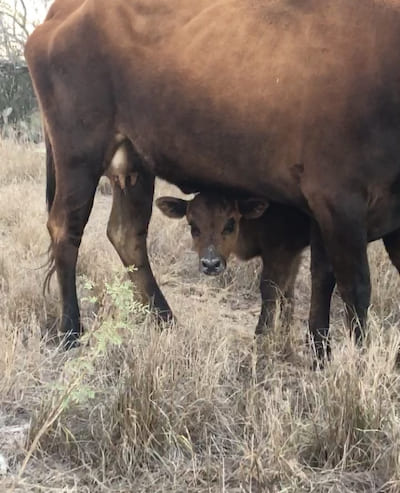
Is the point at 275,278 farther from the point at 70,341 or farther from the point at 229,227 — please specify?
the point at 70,341

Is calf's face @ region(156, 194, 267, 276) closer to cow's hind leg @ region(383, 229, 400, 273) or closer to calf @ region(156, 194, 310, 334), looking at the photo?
calf @ region(156, 194, 310, 334)

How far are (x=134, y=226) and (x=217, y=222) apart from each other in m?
0.71

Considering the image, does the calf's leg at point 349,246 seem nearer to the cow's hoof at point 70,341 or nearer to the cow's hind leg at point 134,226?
the cow's hoof at point 70,341

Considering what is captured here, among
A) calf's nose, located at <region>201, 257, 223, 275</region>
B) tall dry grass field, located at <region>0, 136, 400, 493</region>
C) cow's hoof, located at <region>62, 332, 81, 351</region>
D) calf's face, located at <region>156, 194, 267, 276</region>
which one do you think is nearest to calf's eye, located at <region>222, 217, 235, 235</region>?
calf's face, located at <region>156, 194, 267, 276</region>

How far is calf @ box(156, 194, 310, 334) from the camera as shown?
4590 millimetres

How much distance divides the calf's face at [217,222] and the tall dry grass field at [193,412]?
1.90 feet

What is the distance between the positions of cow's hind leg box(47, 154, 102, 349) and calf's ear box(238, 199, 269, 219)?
0.84 m

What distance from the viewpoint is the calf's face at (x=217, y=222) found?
Result: 462cm

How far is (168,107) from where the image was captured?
4.29 meters

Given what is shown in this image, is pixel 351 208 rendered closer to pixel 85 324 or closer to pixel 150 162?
pixel 150 162

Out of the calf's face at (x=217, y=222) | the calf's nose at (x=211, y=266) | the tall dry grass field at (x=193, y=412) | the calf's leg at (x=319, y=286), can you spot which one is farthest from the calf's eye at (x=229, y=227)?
the tall dry grass field at (x=193, y=412)

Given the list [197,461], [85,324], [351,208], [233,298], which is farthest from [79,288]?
[197,461]

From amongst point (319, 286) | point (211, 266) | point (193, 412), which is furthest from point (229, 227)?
point (193, 412)

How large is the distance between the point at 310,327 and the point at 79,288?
1.66 metres
